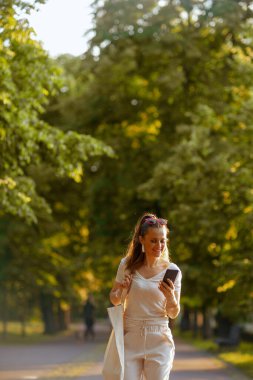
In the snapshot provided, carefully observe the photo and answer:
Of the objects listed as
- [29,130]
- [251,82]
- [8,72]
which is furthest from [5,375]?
[251,82]

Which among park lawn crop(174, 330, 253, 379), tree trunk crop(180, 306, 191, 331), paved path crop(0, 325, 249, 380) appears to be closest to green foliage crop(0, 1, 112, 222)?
paved path crop(0, 325, 249, 380)

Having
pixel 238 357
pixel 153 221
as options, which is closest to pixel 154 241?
pixel 153 221

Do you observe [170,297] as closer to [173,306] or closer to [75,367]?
[173,306]

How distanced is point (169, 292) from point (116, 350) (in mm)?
498

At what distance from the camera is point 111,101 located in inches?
1387

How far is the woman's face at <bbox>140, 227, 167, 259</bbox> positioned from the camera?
6883mm

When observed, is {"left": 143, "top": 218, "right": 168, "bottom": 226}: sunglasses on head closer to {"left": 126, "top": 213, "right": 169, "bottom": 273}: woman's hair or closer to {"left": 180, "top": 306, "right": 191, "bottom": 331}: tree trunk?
{"left": 126, "top": 213, "right": 169, "bottom": 273}: woman's hair

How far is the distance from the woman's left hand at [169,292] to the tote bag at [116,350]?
298 millimetres

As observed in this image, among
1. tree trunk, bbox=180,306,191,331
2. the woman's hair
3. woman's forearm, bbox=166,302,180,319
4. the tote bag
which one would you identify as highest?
tree trunk, bbox=180,306,191,331

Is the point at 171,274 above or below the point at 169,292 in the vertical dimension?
→ above

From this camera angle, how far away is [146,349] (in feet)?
22.7

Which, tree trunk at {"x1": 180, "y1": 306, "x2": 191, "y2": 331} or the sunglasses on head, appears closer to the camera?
the sunglasses on head

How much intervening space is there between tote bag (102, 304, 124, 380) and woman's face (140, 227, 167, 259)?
0.40 m

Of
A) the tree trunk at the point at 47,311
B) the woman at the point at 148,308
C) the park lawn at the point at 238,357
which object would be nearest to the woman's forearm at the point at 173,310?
the woman at the point at 148,308
